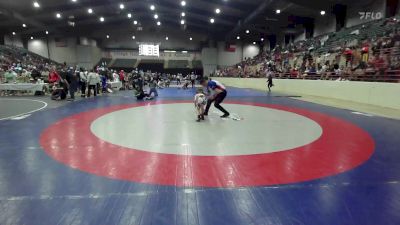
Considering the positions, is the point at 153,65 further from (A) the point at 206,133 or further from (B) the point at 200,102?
(A) the point at 206,133

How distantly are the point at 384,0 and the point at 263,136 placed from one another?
22.2 meters

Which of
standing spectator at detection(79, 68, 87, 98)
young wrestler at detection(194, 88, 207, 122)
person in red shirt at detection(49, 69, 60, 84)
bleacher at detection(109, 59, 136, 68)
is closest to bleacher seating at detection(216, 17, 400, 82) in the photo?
young wrestler at detection(194, 88, 207, 122)

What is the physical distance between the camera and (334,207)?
8.68 feet

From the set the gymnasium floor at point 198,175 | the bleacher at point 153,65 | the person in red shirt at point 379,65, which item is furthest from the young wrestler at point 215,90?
the bleacher at point 153,65

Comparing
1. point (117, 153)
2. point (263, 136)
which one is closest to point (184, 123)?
point (263, 136)

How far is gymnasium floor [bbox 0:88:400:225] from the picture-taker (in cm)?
250

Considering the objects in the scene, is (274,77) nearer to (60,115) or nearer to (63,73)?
(63,73)

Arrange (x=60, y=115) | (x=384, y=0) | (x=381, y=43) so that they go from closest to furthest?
1. (x=60, y=115)
2. (x=381, y=43)
3. (x=384, y=0)

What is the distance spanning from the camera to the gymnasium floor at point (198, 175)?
2.50 meters

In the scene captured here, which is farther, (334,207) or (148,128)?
(148,128)

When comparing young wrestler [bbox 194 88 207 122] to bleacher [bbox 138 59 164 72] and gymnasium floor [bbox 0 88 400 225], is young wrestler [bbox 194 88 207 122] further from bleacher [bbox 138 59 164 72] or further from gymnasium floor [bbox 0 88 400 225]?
bleacher [bbox 138 59 164 72]

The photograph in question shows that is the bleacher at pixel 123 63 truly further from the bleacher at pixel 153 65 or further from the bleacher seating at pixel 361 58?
the bleacher seating at pixel 361 58

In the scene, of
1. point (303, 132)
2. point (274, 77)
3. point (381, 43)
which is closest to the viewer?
point (303, 132)

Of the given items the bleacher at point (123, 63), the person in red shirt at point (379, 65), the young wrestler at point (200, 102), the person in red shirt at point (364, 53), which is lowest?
the young wrestler at point (200, 102)
